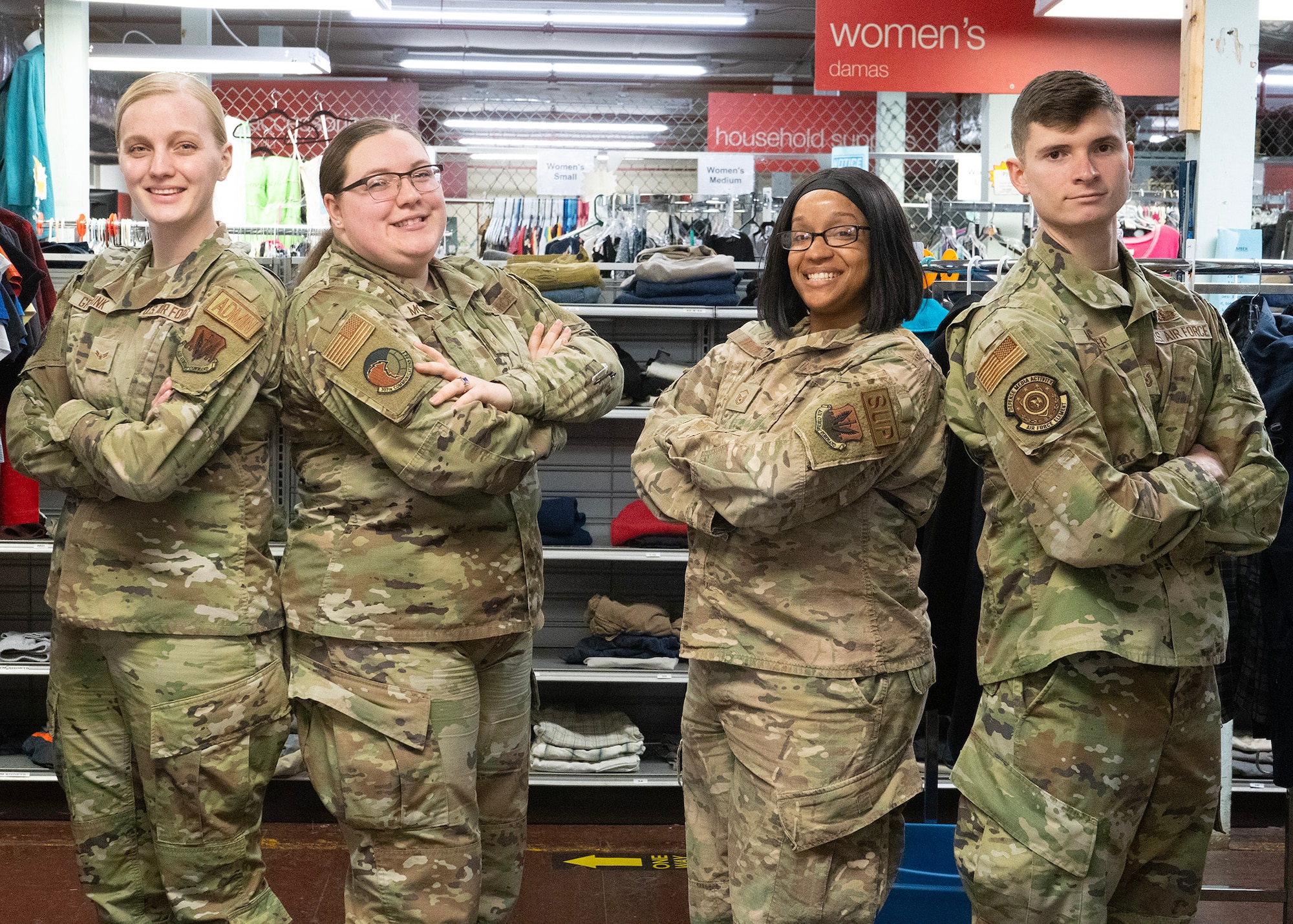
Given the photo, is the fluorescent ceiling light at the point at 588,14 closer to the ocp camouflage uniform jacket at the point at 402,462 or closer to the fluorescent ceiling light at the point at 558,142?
the fluorescent ceiling light at the point at 558,142

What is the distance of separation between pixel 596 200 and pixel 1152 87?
371cm

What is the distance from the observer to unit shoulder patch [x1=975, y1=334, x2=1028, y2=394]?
6.47ft

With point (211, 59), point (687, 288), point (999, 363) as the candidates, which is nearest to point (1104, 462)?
point (999, 363)

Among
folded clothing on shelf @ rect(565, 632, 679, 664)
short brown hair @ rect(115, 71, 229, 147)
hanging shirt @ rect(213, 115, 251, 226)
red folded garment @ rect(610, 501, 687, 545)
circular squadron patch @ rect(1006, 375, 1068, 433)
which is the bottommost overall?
folded clothing on shelf @ rect(565, 632, 679, 664)

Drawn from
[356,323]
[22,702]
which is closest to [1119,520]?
[356,323]

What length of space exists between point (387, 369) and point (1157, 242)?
4245 millimetres

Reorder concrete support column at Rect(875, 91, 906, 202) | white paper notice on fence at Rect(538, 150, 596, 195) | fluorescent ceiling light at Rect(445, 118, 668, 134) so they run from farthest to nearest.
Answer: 1. fluorescent ceiling light at Rect(445, 118, 668, 134)
2. concrete support column at Rect(875, 91, 906, 202)
3. white paper notice on fence at Rect(538, 150, 596, 195)

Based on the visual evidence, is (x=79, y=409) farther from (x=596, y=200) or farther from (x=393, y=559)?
(x=596, y=200)

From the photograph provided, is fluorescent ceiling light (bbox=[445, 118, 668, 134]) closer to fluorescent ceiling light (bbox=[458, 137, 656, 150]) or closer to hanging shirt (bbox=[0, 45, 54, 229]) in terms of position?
fluorescent ceiling light (bbox=[458, 137, 656, 150])

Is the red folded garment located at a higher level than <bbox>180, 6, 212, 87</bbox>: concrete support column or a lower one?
lower

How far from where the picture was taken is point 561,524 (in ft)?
13.8

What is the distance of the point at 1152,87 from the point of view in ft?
22.8

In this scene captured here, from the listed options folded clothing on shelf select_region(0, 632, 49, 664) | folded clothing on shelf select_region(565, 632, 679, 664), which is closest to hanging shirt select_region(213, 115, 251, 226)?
folded clothing on shelf select_region(0, 632, 49, 664)

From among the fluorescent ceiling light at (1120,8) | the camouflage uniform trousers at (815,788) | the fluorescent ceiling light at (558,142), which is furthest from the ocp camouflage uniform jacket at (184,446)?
the fluorescent ceiling light at (558,142)
